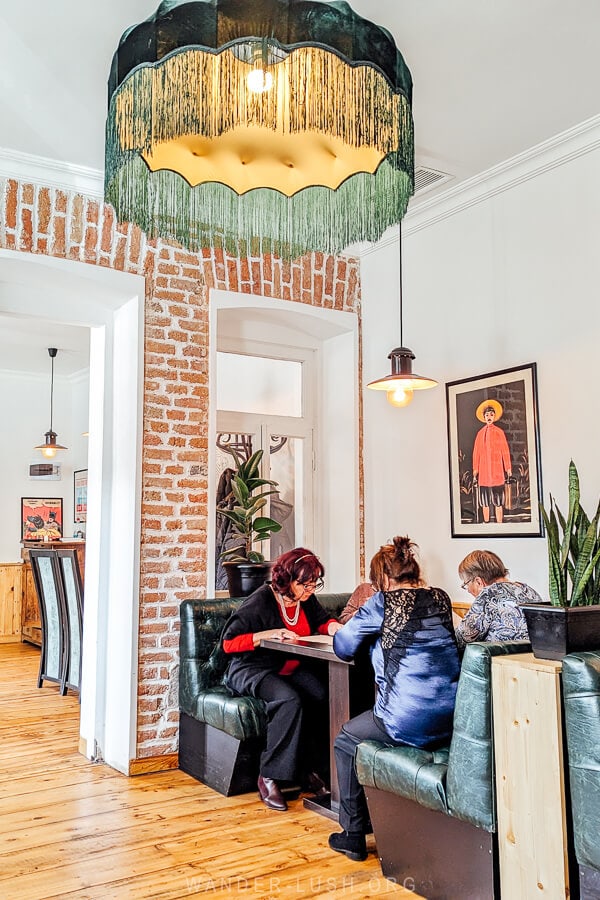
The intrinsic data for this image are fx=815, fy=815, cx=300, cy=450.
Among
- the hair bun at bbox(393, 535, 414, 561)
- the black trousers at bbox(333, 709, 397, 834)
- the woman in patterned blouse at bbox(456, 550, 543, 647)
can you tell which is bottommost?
the black trousers at bbox(333, 709, 397, 834)

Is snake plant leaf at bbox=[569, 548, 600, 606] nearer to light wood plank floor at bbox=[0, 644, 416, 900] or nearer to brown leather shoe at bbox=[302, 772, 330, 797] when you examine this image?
light wood plank floor at bbox=[0, 644, 416, 900]

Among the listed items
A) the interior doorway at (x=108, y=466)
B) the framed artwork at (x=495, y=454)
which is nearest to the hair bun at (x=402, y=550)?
the framed artwork at (x=495, y=454)

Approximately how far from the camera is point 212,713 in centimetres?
418

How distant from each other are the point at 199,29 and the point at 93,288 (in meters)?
2.52

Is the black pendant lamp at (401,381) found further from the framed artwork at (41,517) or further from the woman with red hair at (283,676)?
the framed artwork at (41,517)

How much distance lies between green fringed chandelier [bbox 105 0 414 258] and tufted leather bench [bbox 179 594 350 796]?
2.32 meters

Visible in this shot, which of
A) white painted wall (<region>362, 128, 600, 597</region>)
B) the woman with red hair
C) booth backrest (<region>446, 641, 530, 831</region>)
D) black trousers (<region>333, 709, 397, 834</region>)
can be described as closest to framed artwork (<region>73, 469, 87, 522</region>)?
white painted wall (<region>362, 128, 600, 597</region>)

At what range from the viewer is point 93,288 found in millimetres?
4684

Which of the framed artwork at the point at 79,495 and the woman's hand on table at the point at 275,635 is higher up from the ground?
the framed artwork at the point at 79,495

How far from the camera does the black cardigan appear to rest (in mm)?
4086

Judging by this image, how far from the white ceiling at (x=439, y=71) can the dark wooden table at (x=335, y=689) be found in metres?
2.63

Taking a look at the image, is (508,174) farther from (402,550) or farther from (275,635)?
(275,635)

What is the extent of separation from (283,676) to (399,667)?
1173 millimetres

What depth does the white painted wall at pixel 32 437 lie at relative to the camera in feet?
32.8
